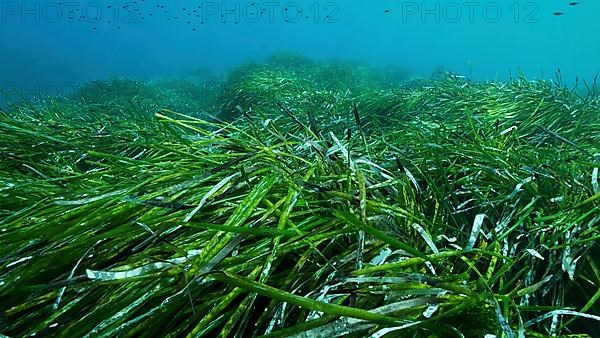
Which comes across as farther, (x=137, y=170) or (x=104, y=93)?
(x=104, y=93)

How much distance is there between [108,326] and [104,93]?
8.64m

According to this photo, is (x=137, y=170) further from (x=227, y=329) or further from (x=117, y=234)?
(x=227, y=329)

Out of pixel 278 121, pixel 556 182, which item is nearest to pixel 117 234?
pixel 556 182

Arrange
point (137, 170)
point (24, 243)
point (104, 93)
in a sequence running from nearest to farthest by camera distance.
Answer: point (24, 243) → point (137, 170) → point (104, 93)

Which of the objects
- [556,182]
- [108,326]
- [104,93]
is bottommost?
[104,93]

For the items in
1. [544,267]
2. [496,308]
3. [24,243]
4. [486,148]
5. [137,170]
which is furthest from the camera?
[486,148]

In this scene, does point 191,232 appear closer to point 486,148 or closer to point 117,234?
point 117,234

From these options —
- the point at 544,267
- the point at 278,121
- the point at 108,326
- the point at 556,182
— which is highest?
the point at 108,326

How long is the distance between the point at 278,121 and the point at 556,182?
2.48 m

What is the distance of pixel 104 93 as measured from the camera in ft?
28.2

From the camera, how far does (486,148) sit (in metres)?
1.72

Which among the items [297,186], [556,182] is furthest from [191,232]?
[556,182]

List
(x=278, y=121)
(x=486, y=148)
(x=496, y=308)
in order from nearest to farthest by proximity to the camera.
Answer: (x=496, y=308) → (x=486, y=148) → (x=278, y=121)

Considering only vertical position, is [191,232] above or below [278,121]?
above
